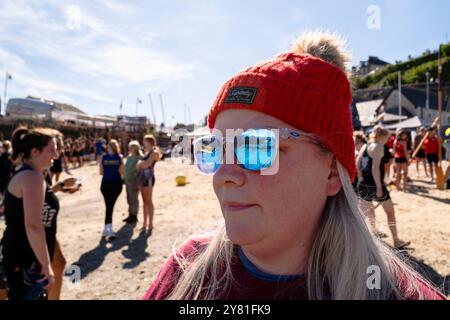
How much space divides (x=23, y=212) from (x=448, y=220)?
26.0 feet

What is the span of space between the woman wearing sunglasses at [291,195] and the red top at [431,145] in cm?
1238

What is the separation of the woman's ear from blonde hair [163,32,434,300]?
2 centimetres

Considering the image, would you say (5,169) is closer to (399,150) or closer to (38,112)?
(399,150)

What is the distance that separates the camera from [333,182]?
141cm

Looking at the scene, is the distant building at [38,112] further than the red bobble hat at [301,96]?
Yes

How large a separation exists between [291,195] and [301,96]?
0.39 m

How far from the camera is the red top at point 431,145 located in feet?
38.8

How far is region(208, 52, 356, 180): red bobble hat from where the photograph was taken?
131 cm

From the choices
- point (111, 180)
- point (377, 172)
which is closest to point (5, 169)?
point (111, 180)

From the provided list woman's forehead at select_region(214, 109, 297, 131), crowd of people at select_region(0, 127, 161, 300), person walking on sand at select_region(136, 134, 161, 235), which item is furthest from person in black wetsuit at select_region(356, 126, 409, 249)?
woman's forehead at select_region(214, 109, 297, 131)

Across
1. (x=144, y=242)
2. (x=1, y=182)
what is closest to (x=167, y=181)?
(x=1, y=182)

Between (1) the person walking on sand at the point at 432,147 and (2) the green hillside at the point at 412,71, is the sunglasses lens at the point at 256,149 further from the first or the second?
(2) the green hillside at the point at 412,71

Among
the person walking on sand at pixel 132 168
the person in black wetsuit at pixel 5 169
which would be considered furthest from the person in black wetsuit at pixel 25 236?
the person in black wetsuit at pixel 5 169

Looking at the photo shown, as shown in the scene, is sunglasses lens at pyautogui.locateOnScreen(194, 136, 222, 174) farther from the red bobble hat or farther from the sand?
the sand
